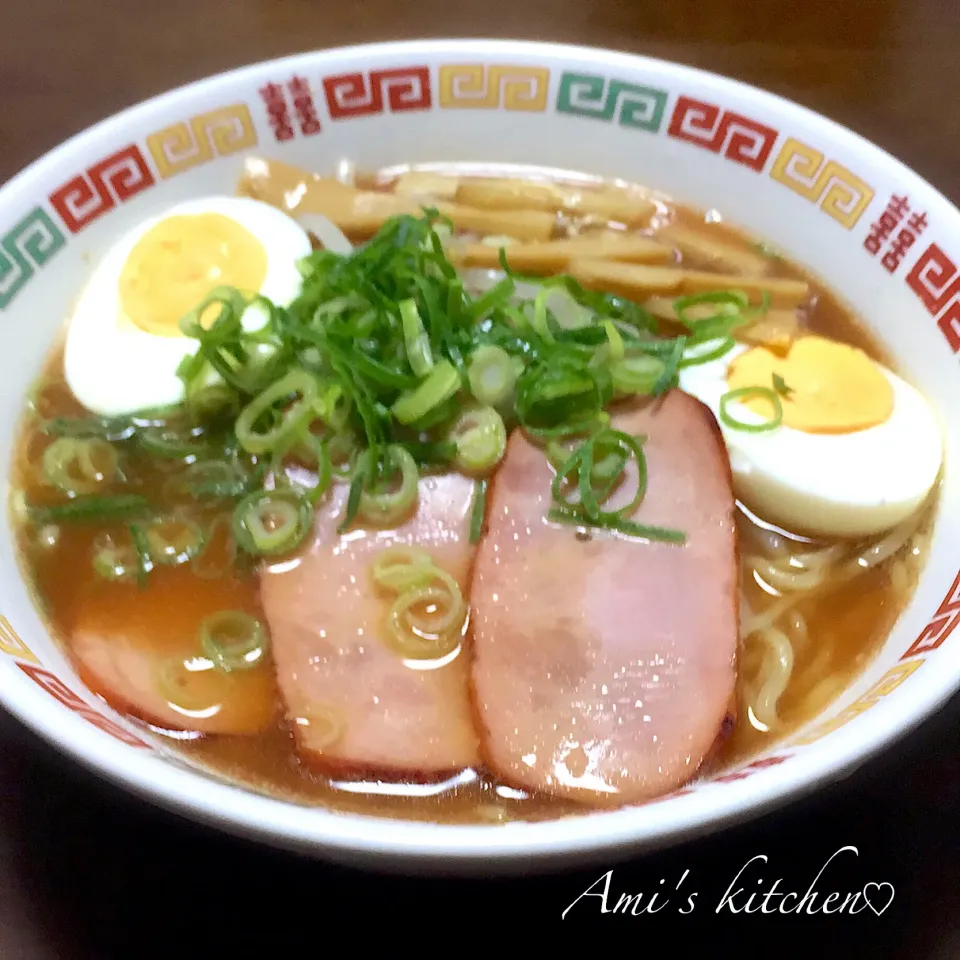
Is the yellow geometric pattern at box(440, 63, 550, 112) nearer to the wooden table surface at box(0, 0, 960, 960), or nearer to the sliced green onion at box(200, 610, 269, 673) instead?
the sliced green onion at box(200, 610, 269, 673)

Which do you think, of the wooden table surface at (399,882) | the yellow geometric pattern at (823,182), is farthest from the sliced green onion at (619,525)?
the yellow geometric pattern at (823,182)

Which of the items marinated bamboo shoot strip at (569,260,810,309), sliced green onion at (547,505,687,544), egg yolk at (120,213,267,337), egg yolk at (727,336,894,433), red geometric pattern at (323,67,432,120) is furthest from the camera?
red geometric pattern at (323,67,432,120)

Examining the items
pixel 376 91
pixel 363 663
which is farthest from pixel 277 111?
pixel 363 663

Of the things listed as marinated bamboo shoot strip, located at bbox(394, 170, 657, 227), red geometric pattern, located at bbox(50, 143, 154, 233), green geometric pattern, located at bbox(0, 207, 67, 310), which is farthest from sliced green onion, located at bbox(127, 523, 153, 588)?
marinated bamboo shoot strip, located at bbox(394, 170, 657, 227)

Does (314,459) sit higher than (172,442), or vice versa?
(314,459)

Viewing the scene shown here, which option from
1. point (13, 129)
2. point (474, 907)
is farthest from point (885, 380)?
point (13, 129)

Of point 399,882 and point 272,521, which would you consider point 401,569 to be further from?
point 399,882
